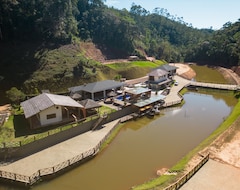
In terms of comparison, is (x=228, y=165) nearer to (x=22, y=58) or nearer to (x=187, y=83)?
(x=187, y=83)

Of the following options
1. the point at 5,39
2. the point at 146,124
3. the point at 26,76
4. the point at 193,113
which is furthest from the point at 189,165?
the point at 5,39

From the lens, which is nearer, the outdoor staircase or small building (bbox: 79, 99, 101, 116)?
the outdoor staircase

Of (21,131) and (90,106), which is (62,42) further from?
(21,131)

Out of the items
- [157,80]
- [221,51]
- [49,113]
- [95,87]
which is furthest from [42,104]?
[221,51]

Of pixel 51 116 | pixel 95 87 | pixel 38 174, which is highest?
pixel 95 87

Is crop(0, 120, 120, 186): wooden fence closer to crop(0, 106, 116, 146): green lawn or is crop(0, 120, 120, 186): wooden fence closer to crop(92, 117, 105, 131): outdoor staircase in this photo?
crop(0, 106, 116, 146): green lawn

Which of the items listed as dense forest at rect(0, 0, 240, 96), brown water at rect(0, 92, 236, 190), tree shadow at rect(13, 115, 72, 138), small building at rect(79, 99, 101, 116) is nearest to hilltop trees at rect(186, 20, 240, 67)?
dense forest at rect(0, 0, 240, 96)

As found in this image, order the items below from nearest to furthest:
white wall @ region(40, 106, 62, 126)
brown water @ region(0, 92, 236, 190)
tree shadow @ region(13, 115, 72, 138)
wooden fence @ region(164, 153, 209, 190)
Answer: wooden fence @ region(164, 153, 209, 190), brown water @ region(0, 92, 236, 190), tree shadow @ region(13, 115, 72, 138), white wall @ region(40, 106, 62, 126)
